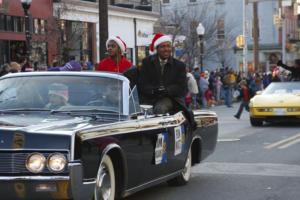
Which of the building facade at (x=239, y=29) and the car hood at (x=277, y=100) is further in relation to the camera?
the building facade at (x=239, y=29)

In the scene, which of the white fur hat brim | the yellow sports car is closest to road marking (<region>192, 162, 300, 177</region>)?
the white fur hat brim

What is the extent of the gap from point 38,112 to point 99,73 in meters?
0.94

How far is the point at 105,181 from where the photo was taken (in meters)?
6.41

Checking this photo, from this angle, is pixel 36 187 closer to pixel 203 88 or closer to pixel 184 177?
pixel 184 177

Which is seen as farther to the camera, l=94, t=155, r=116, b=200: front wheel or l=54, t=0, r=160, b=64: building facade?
l=54, t=0, r=160, b=64: building facade

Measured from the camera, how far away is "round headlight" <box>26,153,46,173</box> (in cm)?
560

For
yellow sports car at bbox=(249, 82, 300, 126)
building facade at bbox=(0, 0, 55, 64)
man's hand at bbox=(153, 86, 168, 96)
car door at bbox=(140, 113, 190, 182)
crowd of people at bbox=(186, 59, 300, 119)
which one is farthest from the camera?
building facade at bbox=(0, 0, 55, 64)

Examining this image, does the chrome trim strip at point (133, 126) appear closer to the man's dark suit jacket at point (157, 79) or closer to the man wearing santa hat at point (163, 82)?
the man wearing santa hat at point (163, 82)

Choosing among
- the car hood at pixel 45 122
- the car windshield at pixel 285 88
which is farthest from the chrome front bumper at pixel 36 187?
the car windshield at pixel 285 88

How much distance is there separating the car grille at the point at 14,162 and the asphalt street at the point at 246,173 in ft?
8.41

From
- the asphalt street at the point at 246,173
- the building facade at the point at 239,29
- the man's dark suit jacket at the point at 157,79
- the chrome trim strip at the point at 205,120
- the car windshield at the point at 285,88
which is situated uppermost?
the building facade at the point at 239,29

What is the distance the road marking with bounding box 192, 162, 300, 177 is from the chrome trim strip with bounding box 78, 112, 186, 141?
194 centimetres

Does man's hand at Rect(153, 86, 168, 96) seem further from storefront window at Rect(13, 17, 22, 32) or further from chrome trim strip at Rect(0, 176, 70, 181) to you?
storefront window at Rect(13, 17, 22, 32)

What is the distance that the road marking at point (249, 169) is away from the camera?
9.95m
